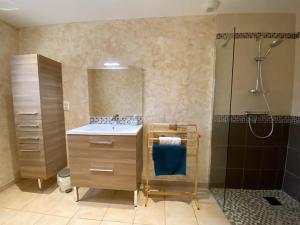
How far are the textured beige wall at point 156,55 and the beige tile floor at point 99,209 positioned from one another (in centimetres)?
58

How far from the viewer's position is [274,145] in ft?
6.66

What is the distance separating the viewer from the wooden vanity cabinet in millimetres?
1677

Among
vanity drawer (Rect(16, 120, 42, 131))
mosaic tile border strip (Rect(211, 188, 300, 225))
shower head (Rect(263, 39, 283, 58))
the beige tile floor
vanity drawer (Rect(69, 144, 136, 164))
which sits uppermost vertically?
Answer: shower head (Rect(263, 39, 283, 58))

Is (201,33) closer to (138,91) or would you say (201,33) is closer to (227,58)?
(227,58)

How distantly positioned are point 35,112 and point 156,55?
164 centimetres

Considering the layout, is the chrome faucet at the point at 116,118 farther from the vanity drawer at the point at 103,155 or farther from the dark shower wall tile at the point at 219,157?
the dark shower wall tile at the point at 219,157

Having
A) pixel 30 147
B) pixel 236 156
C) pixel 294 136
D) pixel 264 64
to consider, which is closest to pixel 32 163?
pixel 30 147

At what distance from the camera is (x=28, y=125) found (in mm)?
1902

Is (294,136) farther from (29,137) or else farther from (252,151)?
(29,137)

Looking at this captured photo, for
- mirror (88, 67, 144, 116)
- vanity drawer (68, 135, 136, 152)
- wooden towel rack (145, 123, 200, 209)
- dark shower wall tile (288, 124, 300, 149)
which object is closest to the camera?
vanity drawer (68, 135, 136, 152)

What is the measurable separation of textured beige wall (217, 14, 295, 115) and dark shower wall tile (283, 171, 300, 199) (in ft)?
2.59

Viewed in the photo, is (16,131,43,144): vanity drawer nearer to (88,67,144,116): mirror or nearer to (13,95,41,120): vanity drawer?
(13,95,41,120): vanity drawer

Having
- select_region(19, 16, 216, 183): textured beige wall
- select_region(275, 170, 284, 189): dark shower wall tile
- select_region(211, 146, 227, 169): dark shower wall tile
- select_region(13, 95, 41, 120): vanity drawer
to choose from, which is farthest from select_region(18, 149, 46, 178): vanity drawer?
select_region(275, 170, 284, 189): dark shower wall tile

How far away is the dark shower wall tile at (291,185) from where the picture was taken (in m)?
1.87
